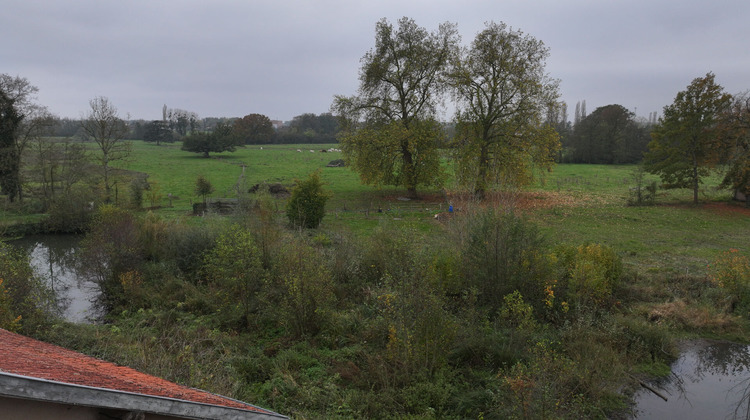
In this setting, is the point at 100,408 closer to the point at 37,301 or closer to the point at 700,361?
the point at 37,301

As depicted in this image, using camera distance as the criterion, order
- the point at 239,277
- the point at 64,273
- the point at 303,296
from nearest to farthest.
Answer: the point at 303,296 → the point at 239,277 → the point at 64,273

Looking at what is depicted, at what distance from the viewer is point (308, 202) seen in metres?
22.2

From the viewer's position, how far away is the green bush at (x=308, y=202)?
72.6 feet

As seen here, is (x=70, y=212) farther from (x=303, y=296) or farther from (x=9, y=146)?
(x=303, y=296)

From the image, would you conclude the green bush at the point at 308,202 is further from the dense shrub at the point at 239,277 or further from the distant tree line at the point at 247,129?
the distant tree line at the point at 247,129

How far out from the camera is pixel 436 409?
8344 mm

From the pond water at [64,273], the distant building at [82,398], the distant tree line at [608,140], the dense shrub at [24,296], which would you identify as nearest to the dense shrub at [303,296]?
the dense shrub at [24,296]

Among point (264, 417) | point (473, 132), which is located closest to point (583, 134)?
point (473, 132)

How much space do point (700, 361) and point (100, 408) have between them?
13.2m

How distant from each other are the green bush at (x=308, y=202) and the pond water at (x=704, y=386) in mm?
16241

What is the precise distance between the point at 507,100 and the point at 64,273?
27635mm

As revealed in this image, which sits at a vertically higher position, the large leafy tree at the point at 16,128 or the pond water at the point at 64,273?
Result: the large leafy tree at the point at 16,128

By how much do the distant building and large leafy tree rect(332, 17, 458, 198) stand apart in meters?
26.1

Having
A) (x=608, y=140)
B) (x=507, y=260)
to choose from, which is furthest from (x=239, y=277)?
(x=608, y=140)
